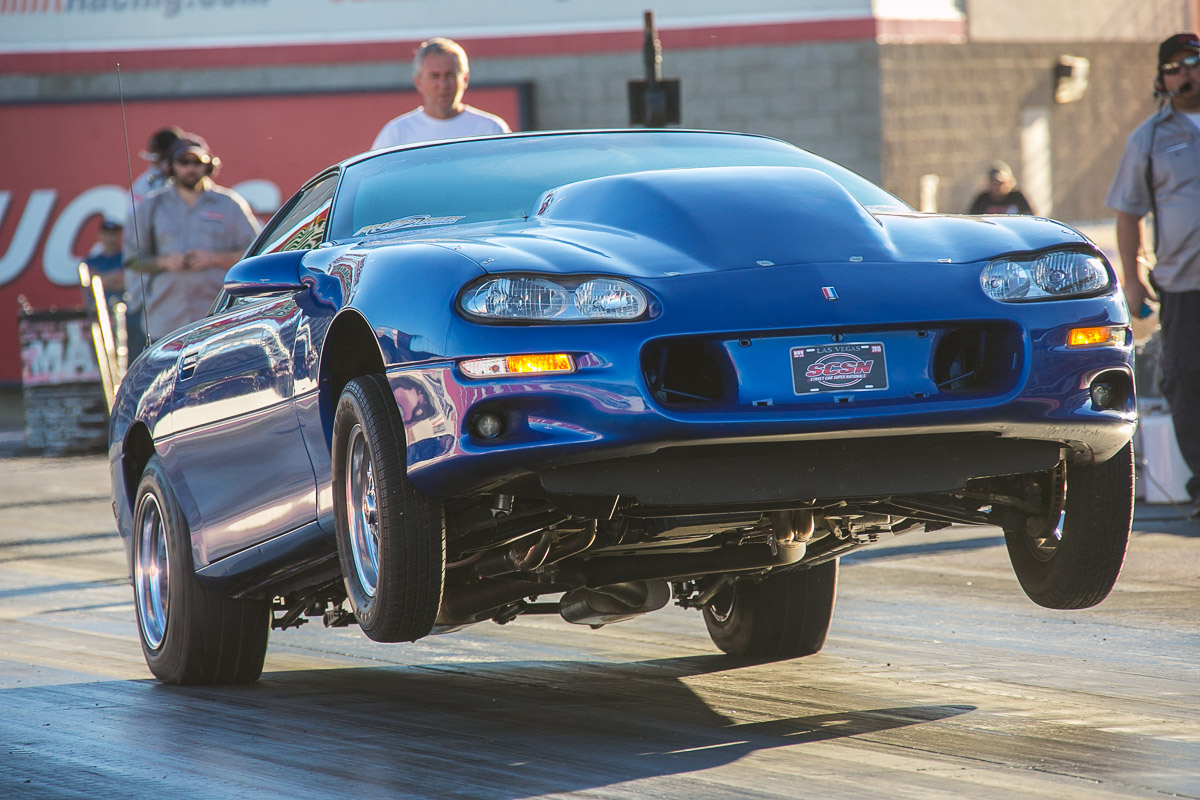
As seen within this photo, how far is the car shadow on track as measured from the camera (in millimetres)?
4355

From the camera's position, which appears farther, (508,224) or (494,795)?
(508,224)

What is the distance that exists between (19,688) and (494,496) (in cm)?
224

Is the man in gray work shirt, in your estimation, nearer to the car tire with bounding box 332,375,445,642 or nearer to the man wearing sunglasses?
the man wearing sunglasses

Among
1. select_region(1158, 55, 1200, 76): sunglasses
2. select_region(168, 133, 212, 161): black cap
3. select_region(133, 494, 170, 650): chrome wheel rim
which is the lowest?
select_region(133, 494, 170, 650): chrome wheel rim

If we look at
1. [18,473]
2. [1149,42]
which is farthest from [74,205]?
[1149,42]

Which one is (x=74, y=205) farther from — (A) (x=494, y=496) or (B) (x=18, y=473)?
(A) (x=494, y=496)

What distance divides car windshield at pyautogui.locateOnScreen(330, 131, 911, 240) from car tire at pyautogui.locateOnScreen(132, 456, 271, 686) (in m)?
1.33

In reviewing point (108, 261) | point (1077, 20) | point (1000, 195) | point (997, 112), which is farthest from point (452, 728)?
point (1077, 20)

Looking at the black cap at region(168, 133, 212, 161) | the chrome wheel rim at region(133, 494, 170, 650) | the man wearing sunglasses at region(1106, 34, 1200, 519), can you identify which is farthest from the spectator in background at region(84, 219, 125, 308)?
the chrome wheel rim at region(133, 494, 170, 650)

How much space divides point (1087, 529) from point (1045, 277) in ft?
2.23

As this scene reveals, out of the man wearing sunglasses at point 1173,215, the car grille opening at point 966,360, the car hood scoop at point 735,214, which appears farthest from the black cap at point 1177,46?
the car grille opening at point 966,360

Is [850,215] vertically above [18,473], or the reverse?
[850,215]

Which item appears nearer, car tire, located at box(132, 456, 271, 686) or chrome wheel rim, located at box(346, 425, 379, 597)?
chrome wheel rim, located at box(346, 425, 379, 597)

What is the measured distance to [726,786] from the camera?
4117mm
